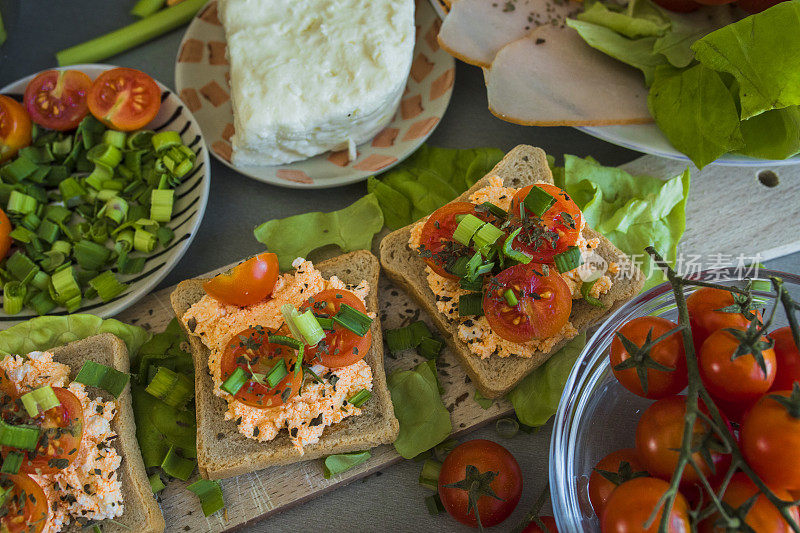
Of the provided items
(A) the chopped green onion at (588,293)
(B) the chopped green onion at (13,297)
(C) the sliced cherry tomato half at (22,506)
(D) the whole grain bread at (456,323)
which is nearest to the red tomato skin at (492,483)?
(D) the whole grain bread at (456,323)

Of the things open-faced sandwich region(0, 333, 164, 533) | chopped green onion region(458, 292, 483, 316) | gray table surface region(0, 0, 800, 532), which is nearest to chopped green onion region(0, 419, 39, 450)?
open-faced sandwich region(0, 333, 164, 533)

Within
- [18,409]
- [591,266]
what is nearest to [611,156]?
[591,266]

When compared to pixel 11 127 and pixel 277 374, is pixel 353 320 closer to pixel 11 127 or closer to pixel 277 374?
pixel 277 374

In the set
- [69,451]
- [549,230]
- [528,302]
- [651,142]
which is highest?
[651,142]

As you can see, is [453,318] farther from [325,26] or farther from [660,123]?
[325,26]

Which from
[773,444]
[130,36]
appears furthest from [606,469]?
[130,36]
